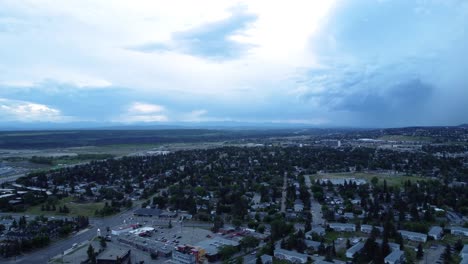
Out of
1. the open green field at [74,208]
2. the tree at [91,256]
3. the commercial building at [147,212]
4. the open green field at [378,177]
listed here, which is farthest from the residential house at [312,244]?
the open green field at [378,177]

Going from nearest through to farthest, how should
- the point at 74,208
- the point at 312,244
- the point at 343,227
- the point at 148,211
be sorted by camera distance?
the point at 312,244 → the point at 343,227 → the point at 148,211 → the point at 74,208

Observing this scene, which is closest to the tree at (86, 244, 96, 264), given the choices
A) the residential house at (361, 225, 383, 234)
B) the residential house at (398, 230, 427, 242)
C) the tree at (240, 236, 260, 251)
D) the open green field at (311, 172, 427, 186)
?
the tree at (240, 236, 260, 251)

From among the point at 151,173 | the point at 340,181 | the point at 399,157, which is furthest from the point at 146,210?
the point at 399,157

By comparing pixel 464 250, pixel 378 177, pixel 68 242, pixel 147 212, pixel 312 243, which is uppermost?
pixel 378 177

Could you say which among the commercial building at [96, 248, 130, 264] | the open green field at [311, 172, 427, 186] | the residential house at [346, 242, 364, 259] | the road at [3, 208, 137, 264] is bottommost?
the road at [3, 208, 137, 264]

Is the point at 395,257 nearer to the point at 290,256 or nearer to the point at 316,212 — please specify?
the point at 290,256

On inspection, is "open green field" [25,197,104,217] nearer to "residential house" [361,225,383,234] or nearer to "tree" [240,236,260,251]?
"tree" [240,236,260,251]

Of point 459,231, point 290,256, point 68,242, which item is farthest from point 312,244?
point 68,242

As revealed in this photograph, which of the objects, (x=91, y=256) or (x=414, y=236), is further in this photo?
(x=414, y=236)

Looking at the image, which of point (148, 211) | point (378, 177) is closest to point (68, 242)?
point (148, 211)

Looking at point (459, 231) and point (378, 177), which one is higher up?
point (378, 177)

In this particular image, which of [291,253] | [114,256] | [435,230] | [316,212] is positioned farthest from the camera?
[316,212]

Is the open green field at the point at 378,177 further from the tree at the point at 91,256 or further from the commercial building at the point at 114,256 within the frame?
the tree at the point at 91,256
